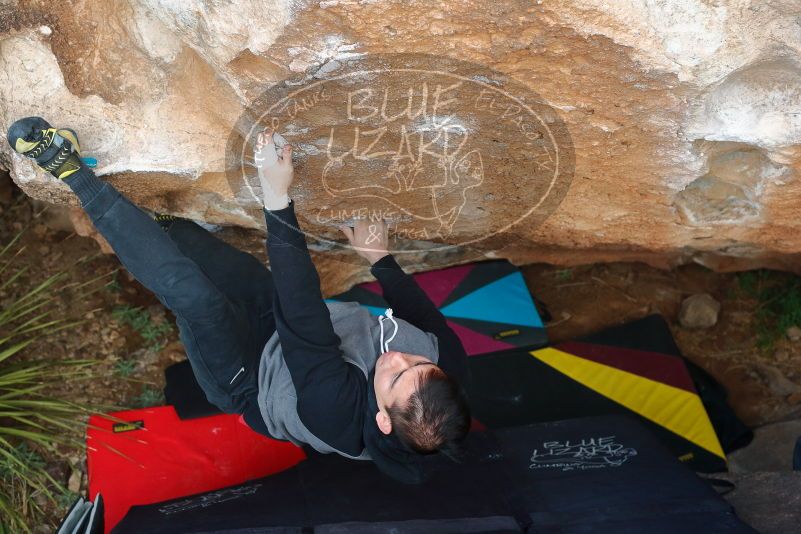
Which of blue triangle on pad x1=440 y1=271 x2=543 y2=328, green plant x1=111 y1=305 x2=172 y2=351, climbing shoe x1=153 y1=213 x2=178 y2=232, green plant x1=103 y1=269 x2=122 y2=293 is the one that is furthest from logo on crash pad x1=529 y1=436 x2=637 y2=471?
green plant x1=103 y1=269 x2=122 y2=293

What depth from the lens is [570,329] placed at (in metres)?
3.47

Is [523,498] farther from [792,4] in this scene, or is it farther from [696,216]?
[792,4]

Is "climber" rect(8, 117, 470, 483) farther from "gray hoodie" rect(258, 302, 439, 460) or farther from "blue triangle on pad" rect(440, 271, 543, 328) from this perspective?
"blue triangle on pad" rect(440, 271, 543, 328)

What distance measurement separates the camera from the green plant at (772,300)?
3.48 metres

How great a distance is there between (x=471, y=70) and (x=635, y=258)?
1802 millimetres

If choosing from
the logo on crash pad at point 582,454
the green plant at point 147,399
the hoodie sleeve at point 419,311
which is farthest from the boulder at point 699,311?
the green plant at point 147,399

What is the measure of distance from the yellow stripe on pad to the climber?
1242 millimetres

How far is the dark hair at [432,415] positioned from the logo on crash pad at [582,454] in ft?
2.83

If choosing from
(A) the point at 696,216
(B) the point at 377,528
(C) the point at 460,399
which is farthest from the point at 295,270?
(A) the point at 696,216

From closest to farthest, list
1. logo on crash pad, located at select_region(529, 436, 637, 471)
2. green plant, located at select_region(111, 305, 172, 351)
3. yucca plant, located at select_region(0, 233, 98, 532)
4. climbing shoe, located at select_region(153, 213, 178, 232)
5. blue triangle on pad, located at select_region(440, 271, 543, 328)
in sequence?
climbing shoe, located at select_region(153, 213, 178, 232)
logo on crash pad, located at select_region(529, 436, 637, 471)
yucca plant, located at select_region(0, 233, 98, 532)
green plant, located at select_region(111, 305, 172, 351)
blue triangle on pad, located at select_region(440, 271, 543, 328)

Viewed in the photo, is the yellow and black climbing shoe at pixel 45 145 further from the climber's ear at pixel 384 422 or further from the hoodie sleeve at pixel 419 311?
the climber's ear at pixel 384 422

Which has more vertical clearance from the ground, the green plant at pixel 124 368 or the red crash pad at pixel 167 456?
the green plant at pixel 124 368

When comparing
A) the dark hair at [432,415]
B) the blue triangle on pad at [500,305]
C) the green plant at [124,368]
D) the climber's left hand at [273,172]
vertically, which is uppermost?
the climber's left hand at [273,172]

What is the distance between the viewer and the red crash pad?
2.62 metres
